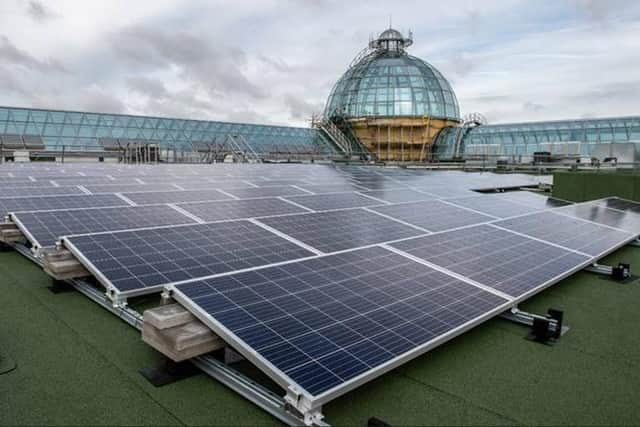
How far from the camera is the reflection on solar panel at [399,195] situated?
1392cm

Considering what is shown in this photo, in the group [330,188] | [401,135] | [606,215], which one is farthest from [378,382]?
[401,135]

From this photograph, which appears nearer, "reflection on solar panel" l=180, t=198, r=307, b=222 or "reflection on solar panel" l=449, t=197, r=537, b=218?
"reflection on solar panel" l=180, t=198, r=307, b=222

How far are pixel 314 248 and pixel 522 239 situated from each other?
422 centimetres

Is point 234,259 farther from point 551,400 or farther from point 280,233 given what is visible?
point 551,400

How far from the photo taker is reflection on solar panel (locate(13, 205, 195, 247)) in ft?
25.9

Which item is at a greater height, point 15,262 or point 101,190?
point 101,190

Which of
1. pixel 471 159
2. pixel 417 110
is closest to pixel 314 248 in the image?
pixel 471 159

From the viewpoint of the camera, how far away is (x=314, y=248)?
24.1 feet

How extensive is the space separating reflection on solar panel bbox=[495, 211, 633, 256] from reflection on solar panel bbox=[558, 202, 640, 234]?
2.54ft

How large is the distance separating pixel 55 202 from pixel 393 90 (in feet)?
176

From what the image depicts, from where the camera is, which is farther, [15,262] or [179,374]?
[15,262]

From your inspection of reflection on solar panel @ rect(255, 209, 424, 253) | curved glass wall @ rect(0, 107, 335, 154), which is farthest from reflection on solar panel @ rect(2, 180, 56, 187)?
curved glass wall @ rect(0, 107, 335, 154)

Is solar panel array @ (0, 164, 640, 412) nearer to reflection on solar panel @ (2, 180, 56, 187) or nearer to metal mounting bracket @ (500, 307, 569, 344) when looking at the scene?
reflection on solar panel @ (2, 180, 56, 187)

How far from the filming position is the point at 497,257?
7.45 m
